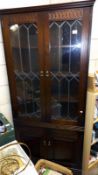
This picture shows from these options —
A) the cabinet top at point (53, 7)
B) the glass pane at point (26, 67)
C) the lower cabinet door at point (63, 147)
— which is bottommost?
the lower cabinet door at point (63, 147)


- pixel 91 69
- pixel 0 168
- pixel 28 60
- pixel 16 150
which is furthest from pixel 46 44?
pixel 0 168

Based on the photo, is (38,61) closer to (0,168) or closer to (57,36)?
(57,36)

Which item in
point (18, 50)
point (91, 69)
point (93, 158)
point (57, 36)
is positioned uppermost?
point (57, 36)

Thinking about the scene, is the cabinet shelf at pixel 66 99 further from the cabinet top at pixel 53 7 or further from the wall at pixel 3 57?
the cabinet top at pixel 53 7

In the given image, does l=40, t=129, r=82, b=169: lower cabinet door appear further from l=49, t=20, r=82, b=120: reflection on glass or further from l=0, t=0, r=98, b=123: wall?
l=0, t=0, r=98, b=123: wall

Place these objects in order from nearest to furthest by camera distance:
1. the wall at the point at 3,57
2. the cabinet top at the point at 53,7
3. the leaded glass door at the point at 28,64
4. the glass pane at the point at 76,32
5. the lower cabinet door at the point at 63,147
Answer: the cabinet top at the point at 53,7
the glass pane at the point at 76,32
the leaded glass door at the point at 28,64
the wall at the point at 3,57
the lower cabinet door at the point at 63,147

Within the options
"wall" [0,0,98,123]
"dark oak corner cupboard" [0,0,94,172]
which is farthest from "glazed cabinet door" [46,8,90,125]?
"wall" [0,0,98,123]

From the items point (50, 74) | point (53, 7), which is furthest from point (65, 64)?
point (53, 7)

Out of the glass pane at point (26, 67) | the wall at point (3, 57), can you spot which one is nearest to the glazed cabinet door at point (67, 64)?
the glass pane at point (26, 67)

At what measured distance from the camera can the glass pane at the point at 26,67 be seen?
148 cm

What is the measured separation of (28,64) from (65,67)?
1.19ft

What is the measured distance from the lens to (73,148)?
1784mm

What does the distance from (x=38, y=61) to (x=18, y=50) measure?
0.23 m

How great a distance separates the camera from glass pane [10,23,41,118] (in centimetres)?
148
